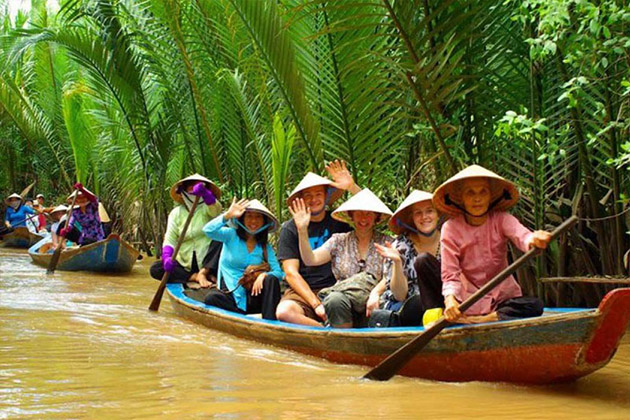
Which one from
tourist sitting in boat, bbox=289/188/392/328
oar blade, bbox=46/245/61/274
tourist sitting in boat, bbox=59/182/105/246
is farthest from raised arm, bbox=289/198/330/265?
oar blade, bbox=46/245/61/274

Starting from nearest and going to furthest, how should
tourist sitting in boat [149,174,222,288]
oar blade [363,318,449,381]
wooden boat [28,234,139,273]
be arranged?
oar blade [363,318,449,381] < tourist sitting in boat [149,174,222,288] < wooden boat [28,234,139,273]

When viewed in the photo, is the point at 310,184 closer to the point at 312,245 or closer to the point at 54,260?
the point at 312,245

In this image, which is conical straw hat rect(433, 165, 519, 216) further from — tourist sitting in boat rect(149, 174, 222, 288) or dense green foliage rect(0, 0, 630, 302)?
tourist sitting in boat rect(149, 174, 222, 288)

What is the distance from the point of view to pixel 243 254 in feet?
19.4

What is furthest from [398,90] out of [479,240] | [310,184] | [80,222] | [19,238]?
[19,238]

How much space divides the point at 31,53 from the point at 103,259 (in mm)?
9039

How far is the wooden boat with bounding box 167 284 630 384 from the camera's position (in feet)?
10.8

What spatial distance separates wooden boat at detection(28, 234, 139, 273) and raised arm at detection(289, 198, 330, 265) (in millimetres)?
6095

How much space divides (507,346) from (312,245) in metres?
1.93

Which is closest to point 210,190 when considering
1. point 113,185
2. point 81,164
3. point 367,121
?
point 367,121

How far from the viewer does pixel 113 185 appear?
51.2 ft

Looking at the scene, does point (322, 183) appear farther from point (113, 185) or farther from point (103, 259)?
point (113, 185)

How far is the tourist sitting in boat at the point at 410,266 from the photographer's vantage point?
4078 mm

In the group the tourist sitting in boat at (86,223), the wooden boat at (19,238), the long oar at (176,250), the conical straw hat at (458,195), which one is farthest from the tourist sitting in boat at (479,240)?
the wooden boat at (19,238)
